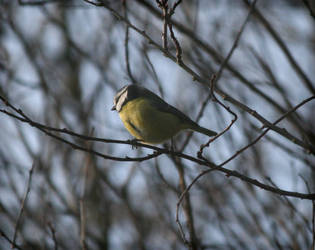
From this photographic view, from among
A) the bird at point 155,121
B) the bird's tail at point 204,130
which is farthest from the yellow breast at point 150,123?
the bird's tail at point 204,130

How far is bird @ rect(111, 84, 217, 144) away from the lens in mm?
3184

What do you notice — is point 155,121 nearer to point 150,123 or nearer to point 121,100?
point 150,123

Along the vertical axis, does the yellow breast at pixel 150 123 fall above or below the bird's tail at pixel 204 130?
above

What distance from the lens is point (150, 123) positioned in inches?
125

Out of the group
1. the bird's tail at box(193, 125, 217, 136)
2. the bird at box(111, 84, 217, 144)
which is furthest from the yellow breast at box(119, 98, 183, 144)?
the bird's tail at box(193, 125, 217, 136)

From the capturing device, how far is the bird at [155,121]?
3184mm

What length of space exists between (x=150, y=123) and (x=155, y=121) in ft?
0.15

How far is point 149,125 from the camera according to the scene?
3180mm

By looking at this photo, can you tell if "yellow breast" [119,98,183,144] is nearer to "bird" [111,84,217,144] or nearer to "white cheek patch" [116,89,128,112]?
"bird" [111,84,217,144]

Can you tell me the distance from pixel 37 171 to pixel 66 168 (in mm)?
607

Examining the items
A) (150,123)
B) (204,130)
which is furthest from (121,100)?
(204,130)

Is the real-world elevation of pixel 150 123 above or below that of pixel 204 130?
above

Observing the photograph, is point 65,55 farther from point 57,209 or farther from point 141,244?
point 141,244

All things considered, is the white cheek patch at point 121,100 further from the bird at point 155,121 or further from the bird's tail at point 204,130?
the bird's tail at point 204,130
